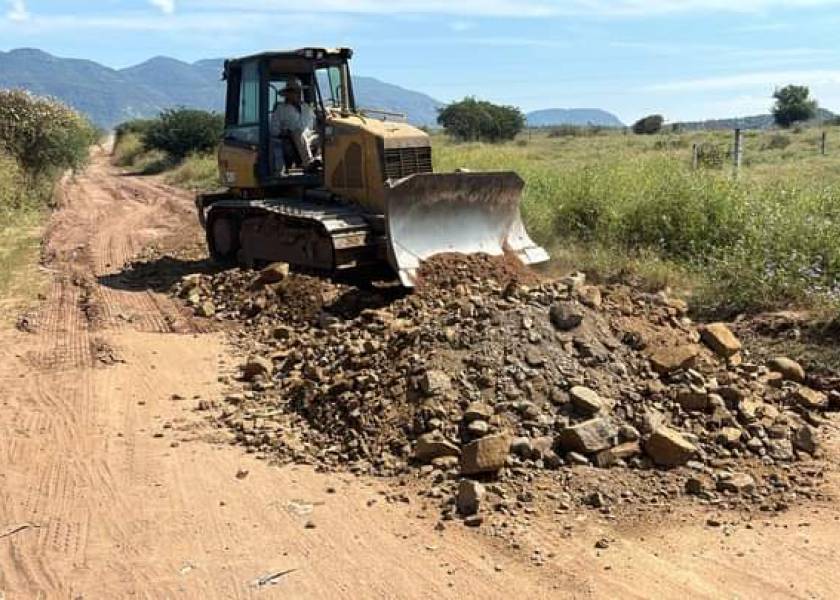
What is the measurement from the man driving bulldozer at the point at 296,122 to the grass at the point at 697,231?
3.39 m

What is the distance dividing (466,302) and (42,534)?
3585 millimetres

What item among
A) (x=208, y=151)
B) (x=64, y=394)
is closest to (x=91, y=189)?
(x=208, y=151)

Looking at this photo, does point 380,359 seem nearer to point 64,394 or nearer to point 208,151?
point 64,394

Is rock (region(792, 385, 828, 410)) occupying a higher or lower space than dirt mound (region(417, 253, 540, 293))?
lower

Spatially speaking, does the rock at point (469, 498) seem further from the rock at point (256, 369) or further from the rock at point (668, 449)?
the rock at point (256, 369)

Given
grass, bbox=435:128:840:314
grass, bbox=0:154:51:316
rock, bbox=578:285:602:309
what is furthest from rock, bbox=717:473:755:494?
grass, bbox=0:154:51:316

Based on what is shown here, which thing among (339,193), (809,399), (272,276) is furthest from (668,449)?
(339,193)

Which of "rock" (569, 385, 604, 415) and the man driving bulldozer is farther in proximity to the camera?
the man driving bulldozer

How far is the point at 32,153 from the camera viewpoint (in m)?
20.3

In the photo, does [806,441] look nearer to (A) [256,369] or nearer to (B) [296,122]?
(A) [256,369]

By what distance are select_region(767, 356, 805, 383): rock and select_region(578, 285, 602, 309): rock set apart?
1417mm

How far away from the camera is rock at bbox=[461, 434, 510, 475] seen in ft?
16.7

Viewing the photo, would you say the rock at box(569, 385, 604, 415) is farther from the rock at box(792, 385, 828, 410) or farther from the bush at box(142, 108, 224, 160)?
the bush at box(142, 108, 224, 160)

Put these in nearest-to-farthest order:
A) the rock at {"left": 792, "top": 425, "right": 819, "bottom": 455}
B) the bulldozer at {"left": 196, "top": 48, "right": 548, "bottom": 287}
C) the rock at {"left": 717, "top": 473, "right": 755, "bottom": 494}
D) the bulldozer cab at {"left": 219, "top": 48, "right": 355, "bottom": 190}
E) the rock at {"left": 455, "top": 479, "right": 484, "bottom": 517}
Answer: the rock at {"left": 455, "top": 479, "right": 484, "bottom": 517}, the rock at {"left": 717, "top": 473, "right": 755, "bottom": 494}, the rock at {"left": 792, "top": 425, "right": 819, "bottom": 455}, the bulldozer at {"left": 196, "top": 48, "right": 548, "bottom": 287}, the bulldozer cab at {"left": 219, "top": 48, "right": 355, "bottom": 190}
